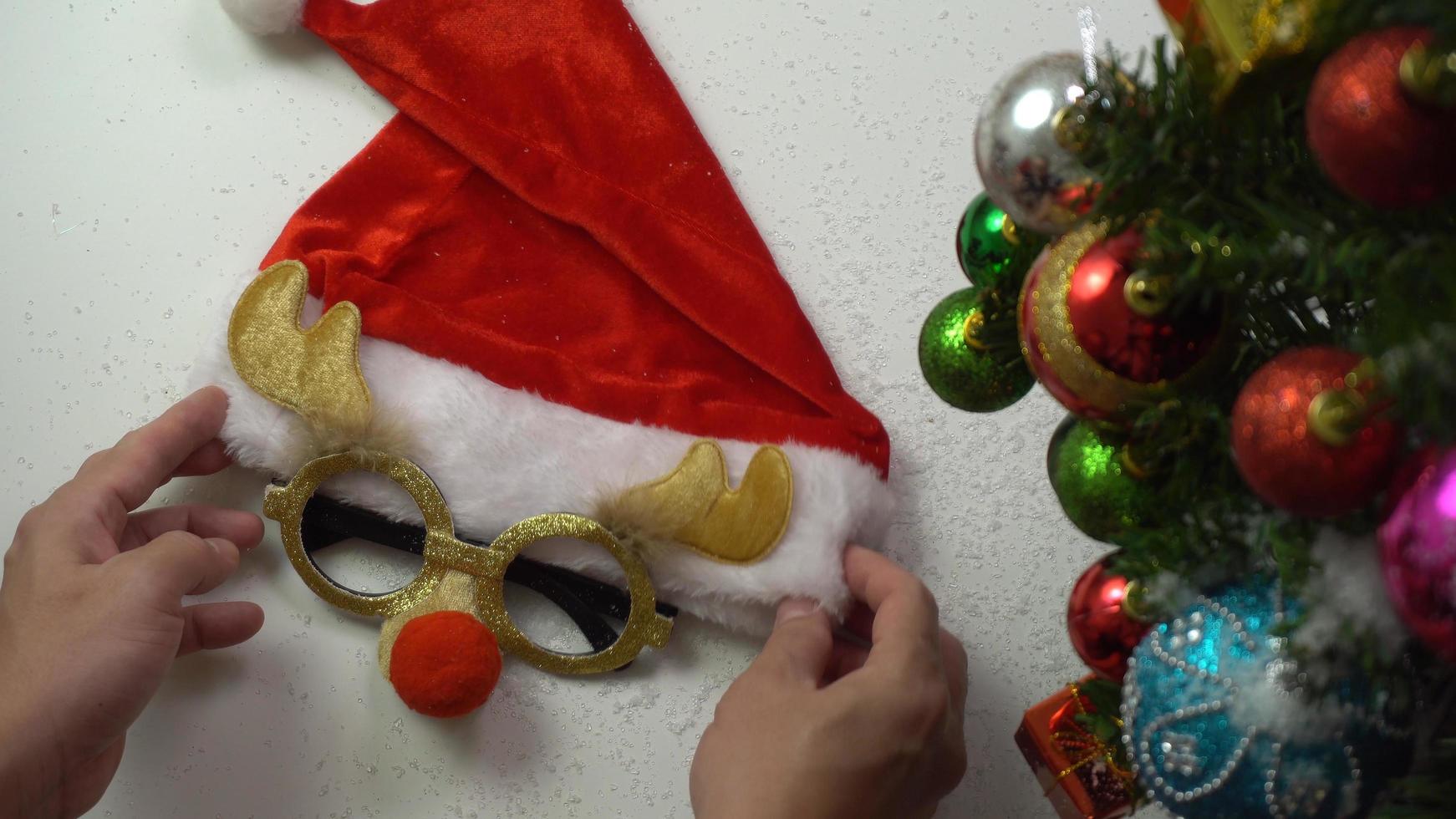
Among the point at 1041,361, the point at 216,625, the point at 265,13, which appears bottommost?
the point at 216,625

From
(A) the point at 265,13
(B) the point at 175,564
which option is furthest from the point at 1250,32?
(A) the point at 265,13

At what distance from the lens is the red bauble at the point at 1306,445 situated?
372 millimetres

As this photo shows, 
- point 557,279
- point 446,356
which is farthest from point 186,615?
point 557,279

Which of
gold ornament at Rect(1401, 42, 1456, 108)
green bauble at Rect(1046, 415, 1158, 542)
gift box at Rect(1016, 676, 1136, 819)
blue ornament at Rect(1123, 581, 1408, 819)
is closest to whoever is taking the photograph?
gold ornament at Rect(1401, 42, 1456, 108)

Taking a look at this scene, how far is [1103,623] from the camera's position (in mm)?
521

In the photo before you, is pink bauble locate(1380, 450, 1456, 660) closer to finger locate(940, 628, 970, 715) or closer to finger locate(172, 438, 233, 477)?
finger locate(940, 628, 970, 715)

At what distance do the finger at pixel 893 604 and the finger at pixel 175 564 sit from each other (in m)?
0.48

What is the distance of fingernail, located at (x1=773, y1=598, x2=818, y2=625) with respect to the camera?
0.73 metres

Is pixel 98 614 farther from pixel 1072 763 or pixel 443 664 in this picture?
pixel 1072 763

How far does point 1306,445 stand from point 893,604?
32 centimetres

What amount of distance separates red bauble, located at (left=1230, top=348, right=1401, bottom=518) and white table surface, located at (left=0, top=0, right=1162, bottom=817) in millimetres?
462

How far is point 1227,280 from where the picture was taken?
1.29 feet

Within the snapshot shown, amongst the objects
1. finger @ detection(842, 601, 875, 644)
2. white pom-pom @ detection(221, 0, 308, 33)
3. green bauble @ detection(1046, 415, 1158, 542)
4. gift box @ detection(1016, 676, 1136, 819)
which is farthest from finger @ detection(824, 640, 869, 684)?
white pom-pom @ detection(221, 0, 308, 33)

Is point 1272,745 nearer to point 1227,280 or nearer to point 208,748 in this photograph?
point 1227,280
